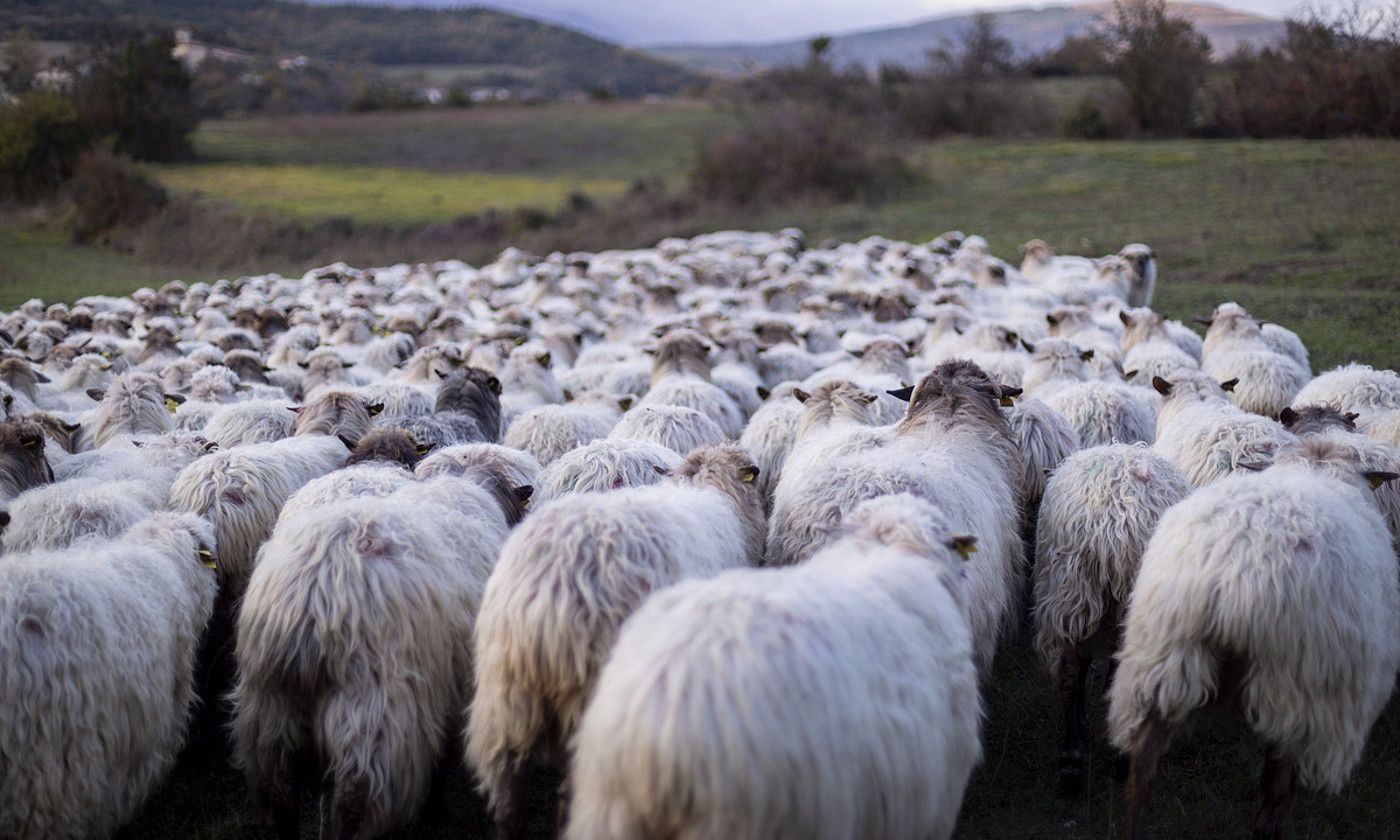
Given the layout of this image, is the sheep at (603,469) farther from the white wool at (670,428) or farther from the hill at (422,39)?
the hill at (422,39)

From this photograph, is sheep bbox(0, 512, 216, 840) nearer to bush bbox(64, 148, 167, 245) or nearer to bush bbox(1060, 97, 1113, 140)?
bush bbox(64, 148, 167, 245)

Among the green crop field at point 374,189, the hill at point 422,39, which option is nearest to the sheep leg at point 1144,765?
the green crop field at point 374,189

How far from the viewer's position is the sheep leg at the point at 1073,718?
534 centimetres

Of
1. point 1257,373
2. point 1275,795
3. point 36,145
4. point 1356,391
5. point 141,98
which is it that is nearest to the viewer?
point 1275,795

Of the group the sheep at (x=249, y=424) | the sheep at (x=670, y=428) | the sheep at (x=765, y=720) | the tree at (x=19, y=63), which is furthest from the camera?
the tree at (x=19, y=63)

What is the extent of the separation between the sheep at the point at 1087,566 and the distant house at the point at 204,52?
56710 millimetres

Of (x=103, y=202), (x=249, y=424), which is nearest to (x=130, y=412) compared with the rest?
(x=249, y=424)

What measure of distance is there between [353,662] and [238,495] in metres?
2.21

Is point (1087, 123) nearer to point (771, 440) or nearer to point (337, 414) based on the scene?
point (771, 440)

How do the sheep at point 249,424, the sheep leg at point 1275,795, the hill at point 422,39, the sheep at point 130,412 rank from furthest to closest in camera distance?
the hill at point 422,39
the sheep at point 130,412
the sheep at point 249,424
the sheep leg at point 1275,795

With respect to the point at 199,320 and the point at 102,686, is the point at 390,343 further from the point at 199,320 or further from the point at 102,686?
the point at 102,686

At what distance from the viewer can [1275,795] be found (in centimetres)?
442

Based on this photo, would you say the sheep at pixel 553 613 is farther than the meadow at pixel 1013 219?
No

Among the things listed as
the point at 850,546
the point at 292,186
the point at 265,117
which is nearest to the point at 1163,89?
the point at 292,186
